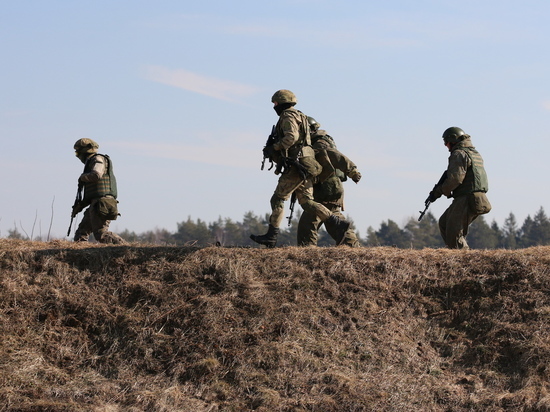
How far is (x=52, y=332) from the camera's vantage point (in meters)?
10.8

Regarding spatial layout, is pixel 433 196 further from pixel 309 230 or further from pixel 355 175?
pixel 309 230

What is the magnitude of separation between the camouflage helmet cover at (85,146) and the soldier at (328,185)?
Answer: 154 inches

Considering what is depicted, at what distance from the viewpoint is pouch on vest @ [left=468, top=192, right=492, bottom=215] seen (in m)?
13.6

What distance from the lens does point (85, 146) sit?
15.4 m

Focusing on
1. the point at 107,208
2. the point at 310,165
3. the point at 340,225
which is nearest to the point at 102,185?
the point at 107,208

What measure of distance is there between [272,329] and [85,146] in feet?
20.7

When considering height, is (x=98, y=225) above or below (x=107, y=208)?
below

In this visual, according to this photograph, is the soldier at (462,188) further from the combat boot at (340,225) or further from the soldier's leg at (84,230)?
the soldier's leg at (84,230)

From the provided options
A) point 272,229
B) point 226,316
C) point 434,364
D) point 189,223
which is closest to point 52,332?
point 226,316

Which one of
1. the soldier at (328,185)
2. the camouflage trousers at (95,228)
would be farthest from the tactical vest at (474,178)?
the camouflage trousers at (95,228)

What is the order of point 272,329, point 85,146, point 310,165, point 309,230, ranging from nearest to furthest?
1. point 272,329
2. point 310,165
3. point 309,230
4. point 85,146

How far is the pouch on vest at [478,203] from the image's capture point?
44.6 feet

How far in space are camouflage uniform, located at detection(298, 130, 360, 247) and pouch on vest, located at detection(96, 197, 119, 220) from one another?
3.29 m

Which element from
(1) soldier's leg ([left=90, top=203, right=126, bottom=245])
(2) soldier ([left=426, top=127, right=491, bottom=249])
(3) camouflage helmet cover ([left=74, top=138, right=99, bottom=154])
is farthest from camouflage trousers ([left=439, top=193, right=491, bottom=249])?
(3) camouflage helmet cover ([left=74, top=138, right=99, bottom=154])
